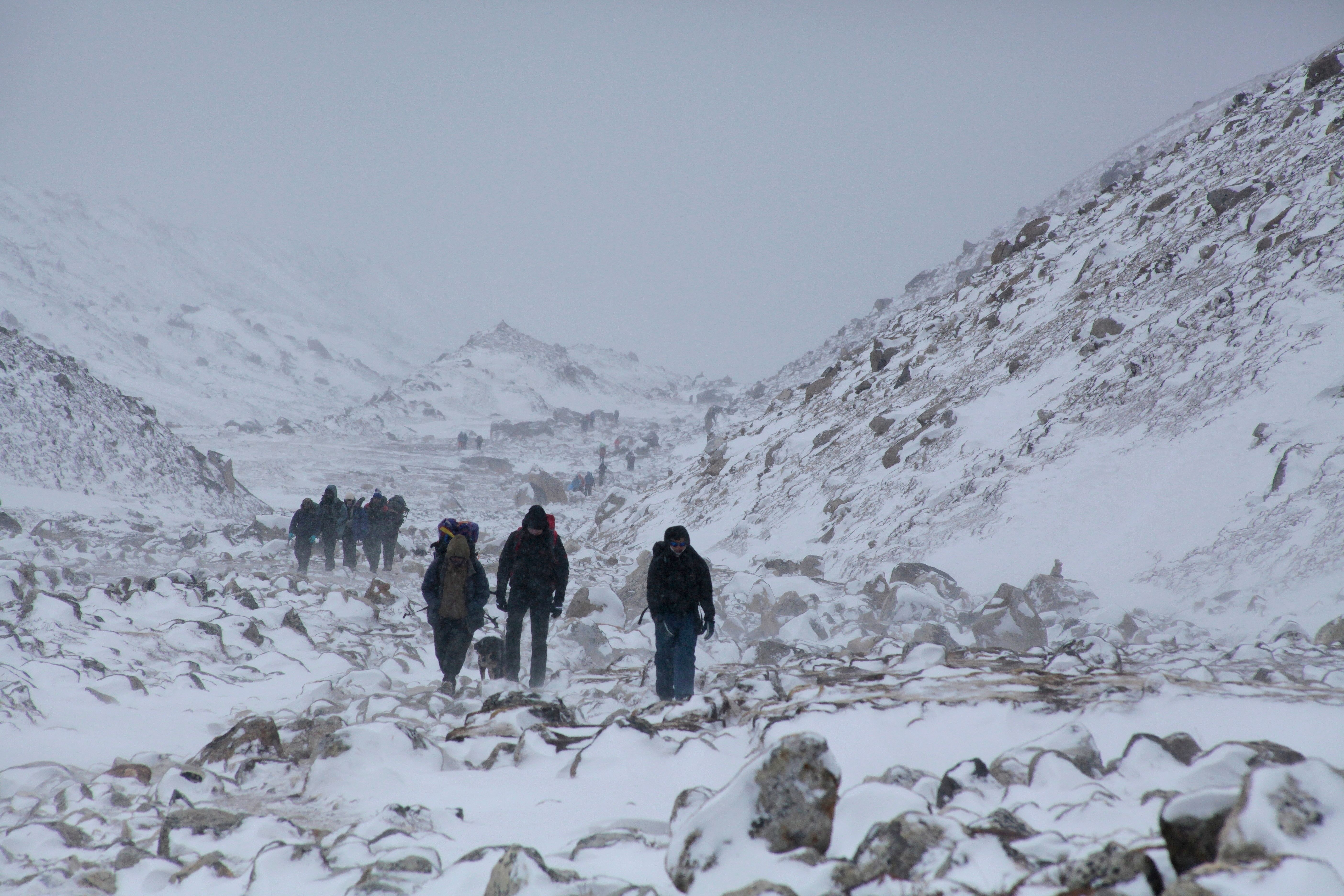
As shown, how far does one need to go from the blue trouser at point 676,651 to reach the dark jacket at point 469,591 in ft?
5.02

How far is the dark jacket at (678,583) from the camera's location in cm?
600

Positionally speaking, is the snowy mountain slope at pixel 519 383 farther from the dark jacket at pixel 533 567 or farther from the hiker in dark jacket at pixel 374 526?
the dark jacket at pixel 533 567

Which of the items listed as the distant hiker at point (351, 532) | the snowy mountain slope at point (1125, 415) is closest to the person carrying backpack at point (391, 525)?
the distant hiker at point (351, 532)

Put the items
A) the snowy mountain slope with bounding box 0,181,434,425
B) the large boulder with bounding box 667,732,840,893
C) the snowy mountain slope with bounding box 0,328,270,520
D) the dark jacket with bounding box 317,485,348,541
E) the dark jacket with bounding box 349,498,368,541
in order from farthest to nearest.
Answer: the snowy mountain slope with bounding box 0,181,434,425, the snowy mountain slope with bounding box 0,328,270,520, the dark jacket with bounding box 349,498,368,541, the dark jacket with bounding box 317,485,348,541, the large boulder with bounding box 667,732,840,893

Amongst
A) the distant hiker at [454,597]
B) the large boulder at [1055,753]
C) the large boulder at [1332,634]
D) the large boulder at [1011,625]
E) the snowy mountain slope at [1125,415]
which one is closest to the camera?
the large boulder at [1055,753]

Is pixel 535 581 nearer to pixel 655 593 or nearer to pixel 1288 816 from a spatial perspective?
pixel 655 593

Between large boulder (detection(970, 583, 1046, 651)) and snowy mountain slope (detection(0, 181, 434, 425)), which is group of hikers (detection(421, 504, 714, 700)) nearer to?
large boulder (detection(970, 583, 1046, 651))

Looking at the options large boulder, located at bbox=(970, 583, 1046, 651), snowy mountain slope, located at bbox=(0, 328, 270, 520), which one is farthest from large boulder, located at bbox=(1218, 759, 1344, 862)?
snowy mountain slope, located at bbox=(0, 328, 270, 520)

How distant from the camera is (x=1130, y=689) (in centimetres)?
411

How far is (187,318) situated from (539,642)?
253 ft

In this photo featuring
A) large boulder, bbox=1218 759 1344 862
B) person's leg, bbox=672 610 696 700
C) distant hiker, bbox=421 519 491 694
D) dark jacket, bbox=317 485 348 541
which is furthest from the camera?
dark jacket, bbox=317 485 348 541

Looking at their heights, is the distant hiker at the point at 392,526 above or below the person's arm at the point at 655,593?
above

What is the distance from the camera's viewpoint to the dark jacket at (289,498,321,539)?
14047 millimetres

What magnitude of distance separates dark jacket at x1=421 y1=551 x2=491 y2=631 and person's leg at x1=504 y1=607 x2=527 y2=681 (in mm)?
261
